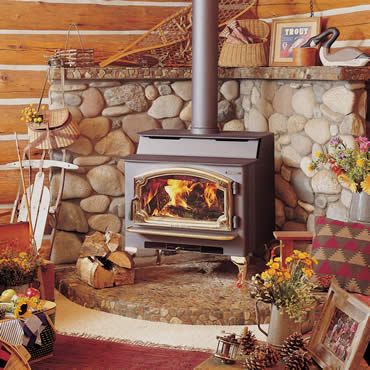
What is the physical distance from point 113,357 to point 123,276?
994mm

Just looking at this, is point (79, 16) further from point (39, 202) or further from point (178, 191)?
point (178, 191)

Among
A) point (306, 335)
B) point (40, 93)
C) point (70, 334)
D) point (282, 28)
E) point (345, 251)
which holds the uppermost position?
point (282, 28)

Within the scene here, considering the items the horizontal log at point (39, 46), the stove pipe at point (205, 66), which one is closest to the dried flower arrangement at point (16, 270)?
the stove pipe at point (205, 66)

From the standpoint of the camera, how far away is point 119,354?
4336 millimetres

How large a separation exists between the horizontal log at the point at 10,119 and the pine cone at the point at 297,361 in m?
3.34

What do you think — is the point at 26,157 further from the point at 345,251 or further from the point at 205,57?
the point at 345,251

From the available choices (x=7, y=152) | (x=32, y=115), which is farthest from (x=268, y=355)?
(x=7, y=152)

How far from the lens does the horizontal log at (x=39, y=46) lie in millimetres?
5930

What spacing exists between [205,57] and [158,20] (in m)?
1.08

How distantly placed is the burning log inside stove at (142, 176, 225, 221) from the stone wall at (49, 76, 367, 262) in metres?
0.45

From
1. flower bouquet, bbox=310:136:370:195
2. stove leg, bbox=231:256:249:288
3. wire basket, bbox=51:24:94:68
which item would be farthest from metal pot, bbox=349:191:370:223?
wire basket, bbox=51:24:94:68

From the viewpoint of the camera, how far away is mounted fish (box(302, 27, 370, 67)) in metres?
4.89

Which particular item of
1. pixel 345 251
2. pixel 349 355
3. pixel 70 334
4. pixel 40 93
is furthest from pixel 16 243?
pixel 349 355

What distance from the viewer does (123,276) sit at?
524 centimetres
